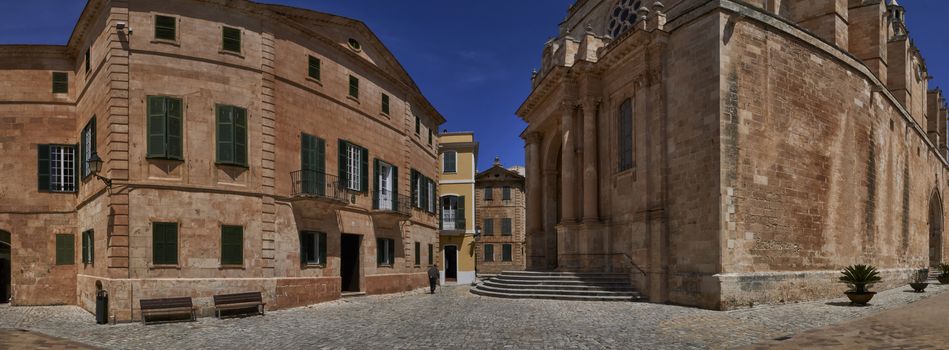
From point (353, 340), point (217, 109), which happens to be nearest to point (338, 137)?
point (217, 109)

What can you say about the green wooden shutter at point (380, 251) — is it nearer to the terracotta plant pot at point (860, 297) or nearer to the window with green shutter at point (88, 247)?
the window with green shutter at point (88, 247)

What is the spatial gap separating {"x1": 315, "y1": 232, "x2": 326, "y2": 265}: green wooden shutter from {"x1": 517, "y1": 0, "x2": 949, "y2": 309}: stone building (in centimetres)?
896

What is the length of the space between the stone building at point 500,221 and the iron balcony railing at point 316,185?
2768 centimetres

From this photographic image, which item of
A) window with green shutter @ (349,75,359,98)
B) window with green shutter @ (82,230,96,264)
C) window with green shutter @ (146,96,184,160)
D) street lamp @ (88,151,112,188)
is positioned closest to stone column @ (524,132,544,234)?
window with green shutter @ (349,75,359,98)

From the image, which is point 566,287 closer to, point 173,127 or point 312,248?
point 312,248

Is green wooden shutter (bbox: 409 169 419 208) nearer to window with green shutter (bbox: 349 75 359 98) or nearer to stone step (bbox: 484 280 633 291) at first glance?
window with green shutter (bbox: 349 75 359 98)

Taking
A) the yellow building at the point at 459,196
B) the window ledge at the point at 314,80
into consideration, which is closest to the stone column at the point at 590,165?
the window ledge at the point at 314,80

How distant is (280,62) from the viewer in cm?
1731

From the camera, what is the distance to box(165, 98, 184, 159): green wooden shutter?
1488cm

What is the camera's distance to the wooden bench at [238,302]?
1462cm

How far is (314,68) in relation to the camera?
18766 millimetres

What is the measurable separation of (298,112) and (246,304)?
19.1 feet

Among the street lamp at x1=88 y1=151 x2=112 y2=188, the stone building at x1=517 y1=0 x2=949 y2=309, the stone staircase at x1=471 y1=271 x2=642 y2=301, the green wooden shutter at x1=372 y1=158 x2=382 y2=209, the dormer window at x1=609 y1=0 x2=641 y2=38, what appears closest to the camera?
the street lamp at x1=88 y1=151 x2=112 y2=188

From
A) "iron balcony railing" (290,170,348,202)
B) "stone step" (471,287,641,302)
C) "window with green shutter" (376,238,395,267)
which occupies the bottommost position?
"stone step" (471,287,641,302)
